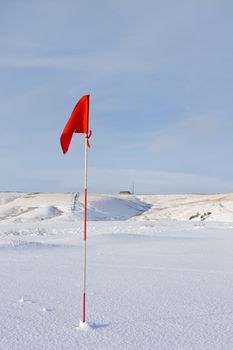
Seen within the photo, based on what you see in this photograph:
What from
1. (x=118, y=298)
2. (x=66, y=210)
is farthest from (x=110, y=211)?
(x=118, y=298)

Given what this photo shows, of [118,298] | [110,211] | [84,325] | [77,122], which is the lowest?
[110,211]

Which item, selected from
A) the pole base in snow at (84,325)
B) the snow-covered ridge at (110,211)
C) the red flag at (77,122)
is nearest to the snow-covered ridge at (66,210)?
the snow-covered ridge at (110,211)

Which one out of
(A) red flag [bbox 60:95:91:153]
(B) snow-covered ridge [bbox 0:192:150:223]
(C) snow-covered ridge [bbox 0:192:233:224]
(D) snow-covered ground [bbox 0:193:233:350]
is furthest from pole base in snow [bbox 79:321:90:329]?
(B) snow-covered ridge [bbox 0:192:150:223]

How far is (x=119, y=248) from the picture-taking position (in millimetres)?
12305

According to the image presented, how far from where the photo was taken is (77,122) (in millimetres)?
4719

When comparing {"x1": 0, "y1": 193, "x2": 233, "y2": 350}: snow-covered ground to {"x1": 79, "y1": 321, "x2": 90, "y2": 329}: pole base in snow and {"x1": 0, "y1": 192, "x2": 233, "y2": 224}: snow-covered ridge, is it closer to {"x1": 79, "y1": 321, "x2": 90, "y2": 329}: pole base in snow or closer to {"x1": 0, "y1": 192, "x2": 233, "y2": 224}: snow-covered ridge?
{"x1": 79, "y1": 321, "x2": 90, "y2": 329}: pole base in snow

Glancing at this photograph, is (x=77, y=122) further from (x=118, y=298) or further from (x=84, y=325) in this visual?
(x=118, y=298)

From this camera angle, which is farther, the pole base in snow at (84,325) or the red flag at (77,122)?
the red flag at (77,122)

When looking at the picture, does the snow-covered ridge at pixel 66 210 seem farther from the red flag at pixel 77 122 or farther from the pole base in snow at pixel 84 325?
the pole base in snow at pixel 84 325

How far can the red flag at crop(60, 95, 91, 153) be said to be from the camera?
183 inches

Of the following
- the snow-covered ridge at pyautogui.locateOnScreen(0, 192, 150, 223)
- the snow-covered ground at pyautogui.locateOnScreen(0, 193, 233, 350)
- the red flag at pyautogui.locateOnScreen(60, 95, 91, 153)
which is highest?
the red flag at pyautogui.locateOnScreen(60, 95, 91, 153)

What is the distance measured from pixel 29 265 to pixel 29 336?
4768 millimetres

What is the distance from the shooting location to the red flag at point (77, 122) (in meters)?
4.66

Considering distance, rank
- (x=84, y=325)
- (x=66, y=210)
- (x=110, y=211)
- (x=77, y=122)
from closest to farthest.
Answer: (x=84, y=325) → (x=77, y=122) → (x=66, y=210) → (x=110, y=211)
